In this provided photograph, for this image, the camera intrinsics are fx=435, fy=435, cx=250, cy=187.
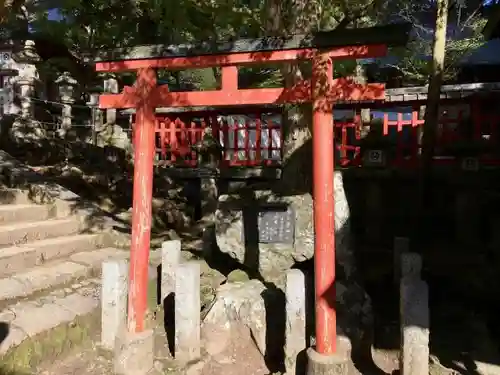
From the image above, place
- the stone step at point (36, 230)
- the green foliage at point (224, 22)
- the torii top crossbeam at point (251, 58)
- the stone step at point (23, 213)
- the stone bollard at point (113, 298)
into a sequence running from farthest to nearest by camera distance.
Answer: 1. the green foliage at point (224, 22)
2. the stone step at point (23, 213)
3. the stone step at point (36, 230)
4. the stone bollard at point (113, 298)
5. the torii top crossbeam at point (251, 58)

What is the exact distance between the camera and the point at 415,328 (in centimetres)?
379

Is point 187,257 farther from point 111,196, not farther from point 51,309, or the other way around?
point 111,196

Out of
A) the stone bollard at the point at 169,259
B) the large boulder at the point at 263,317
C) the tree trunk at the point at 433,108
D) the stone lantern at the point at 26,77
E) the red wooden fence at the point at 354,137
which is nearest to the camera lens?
the large boulder at the point at 263,317

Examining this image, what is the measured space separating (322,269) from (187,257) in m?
3.45

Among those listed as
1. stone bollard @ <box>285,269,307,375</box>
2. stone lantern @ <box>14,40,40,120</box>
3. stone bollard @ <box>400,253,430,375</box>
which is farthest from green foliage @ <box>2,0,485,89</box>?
stone bollard @ <box>400,253,430,375</box>

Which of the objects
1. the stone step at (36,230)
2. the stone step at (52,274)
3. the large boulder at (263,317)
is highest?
the stone step at (36,230)

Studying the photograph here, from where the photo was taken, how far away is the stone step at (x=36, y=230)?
587 centimetres

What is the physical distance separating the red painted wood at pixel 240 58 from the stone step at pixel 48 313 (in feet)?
8.78

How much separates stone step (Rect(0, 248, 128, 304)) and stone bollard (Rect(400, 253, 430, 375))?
160 inches

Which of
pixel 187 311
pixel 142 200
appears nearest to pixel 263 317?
pixel 187 311

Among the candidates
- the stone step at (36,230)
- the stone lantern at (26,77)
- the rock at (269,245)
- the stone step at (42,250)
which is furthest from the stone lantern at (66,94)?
the rock at (269,245)

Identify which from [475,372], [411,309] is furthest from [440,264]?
[411,309]

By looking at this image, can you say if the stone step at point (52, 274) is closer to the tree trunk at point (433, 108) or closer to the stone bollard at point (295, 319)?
the stone bollard at point (295, 319)

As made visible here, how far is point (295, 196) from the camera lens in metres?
5.67
